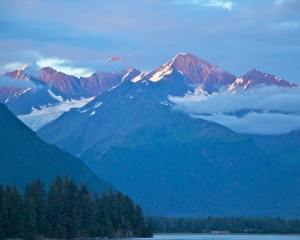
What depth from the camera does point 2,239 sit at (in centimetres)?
19825

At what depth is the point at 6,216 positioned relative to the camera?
19888cm

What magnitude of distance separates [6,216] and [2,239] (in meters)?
5.76
